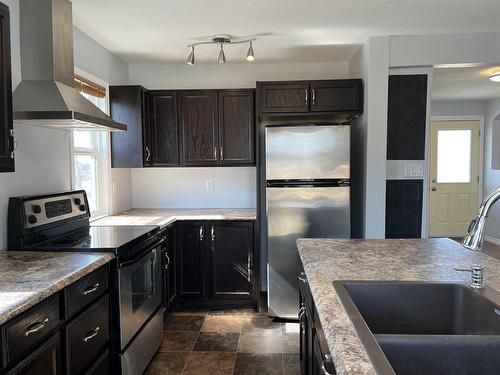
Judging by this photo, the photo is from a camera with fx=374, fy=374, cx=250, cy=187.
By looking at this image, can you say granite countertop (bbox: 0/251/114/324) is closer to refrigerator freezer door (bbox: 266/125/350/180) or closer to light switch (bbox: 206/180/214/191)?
refrigerator freezer door (bbox: 266/125/350/180)

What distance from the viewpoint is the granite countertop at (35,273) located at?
4.18 feet

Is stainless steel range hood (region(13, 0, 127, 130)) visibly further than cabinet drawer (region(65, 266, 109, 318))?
Yes

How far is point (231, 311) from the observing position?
3.40 metres

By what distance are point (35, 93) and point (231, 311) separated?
7.70ft

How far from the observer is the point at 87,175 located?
316 cm

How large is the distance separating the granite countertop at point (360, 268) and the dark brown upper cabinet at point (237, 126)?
160 centimetres

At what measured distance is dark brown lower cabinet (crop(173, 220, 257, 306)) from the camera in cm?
332

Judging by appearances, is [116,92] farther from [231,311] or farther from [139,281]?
[231,311]

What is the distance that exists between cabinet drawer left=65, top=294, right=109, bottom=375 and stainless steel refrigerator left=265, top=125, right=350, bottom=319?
1.58 meters

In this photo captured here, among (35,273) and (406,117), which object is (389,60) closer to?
(406,117)

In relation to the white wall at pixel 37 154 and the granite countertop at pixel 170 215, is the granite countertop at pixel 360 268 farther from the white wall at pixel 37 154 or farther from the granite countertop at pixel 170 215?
the white wall at pixel 37 154

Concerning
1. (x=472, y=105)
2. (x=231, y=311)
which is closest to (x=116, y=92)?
(x=231, y=311)

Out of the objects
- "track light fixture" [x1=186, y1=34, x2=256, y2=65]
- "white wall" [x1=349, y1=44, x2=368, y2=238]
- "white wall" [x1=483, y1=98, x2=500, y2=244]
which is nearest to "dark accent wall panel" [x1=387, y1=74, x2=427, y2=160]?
"white wall" [x1=349, y1=44, x2=368, y2=238]

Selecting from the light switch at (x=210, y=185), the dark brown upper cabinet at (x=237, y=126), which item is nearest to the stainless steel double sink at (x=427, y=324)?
the dark brown upper cabinet at (x=237, y=126)
